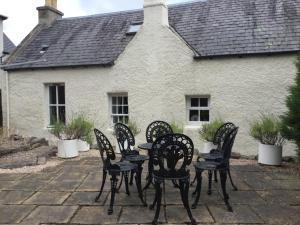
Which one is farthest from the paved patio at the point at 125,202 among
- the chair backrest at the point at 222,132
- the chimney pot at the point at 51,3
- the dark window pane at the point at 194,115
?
the chimney pot at the point at 51,3

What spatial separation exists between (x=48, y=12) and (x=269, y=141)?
36.4ft

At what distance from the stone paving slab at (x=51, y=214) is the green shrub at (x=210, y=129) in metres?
4.80

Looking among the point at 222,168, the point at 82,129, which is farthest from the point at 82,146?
the point at 222,168

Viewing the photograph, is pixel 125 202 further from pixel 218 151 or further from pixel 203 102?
pixel 203 102

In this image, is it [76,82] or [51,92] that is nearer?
[76,82]

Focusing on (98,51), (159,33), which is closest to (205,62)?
(159,33)

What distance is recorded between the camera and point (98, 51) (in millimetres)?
11008

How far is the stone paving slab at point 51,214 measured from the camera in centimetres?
438

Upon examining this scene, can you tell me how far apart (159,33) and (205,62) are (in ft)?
5.86

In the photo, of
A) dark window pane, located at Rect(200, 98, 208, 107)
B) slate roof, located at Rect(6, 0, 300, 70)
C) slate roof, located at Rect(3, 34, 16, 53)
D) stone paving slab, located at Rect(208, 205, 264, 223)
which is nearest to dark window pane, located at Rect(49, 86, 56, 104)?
slate roof, located at Rect(6, 0, 300, 70)

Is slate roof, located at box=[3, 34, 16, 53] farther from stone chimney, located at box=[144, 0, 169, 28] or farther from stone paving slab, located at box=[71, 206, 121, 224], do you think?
stone paving slab, located at box=[71, 206, 121, 224]

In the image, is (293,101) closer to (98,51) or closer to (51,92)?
(98,51)

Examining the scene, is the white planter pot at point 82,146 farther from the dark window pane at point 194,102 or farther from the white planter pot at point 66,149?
the dark window pane at point 194,102

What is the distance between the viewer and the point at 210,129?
858 cm
